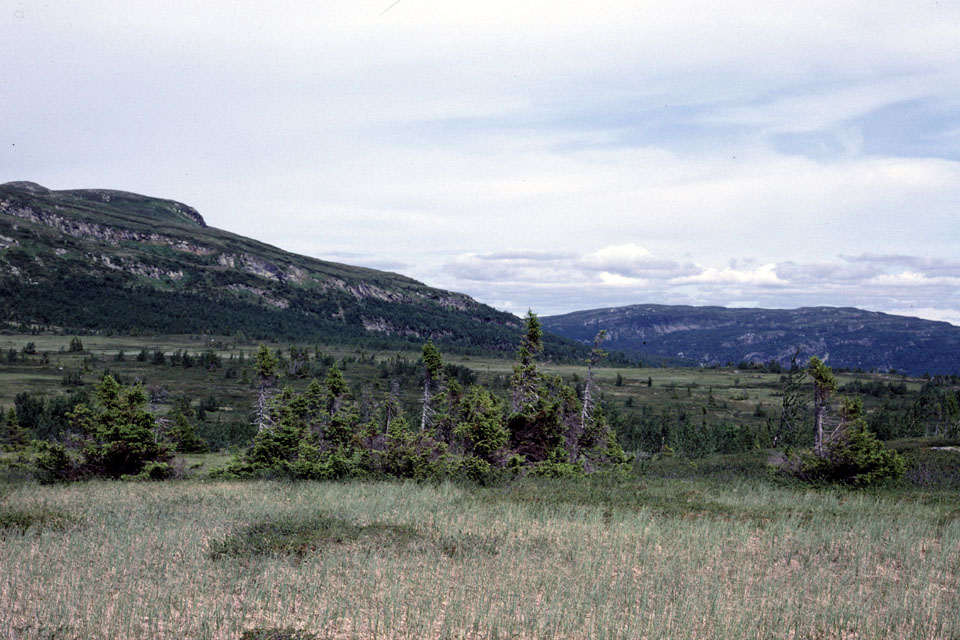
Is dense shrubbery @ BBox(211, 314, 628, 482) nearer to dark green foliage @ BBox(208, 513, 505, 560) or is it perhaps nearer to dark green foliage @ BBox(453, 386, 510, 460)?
dark green foliage @ BBox(453, 386, 510, 460)

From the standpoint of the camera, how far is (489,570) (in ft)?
32.2

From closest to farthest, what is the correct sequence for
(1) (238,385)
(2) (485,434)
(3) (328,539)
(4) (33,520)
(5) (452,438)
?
(3) (328,539) < (4) (33,520) < (2) (485,434) < (5) (452,438) < (1) (238,385)

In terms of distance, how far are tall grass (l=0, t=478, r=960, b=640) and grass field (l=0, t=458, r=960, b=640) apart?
0.05 meters

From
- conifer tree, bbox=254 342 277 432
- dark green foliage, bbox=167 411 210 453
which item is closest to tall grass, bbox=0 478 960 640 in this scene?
conifer tree, bbox=254 342 277 432

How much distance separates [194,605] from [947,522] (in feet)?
55.7

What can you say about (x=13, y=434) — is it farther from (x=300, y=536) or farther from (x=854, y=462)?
(x=854, y=462)

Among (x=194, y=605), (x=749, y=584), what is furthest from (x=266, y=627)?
(x=749, y=584)

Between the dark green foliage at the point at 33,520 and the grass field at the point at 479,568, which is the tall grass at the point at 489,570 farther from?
the dark green foliage at the point at 33,520

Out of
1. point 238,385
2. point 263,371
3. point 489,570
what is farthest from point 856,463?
point 238,385

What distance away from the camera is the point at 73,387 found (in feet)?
371

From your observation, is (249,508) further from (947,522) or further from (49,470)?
(947,522)

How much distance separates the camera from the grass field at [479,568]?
7.58 meters

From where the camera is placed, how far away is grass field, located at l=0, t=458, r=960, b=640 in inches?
299

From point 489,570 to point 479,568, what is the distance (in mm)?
189
